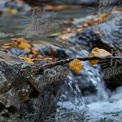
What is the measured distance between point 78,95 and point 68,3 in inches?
250

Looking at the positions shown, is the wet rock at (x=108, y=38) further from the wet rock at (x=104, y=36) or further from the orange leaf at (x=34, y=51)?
the orange leaf at (x=34, y=51)

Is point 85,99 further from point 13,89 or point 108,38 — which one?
point 13,89

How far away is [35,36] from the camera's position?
4262 millimetres

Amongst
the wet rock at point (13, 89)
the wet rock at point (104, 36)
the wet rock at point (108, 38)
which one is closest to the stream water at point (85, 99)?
the wet rock at point (108, 38)

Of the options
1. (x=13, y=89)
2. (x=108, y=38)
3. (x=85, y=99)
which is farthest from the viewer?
(x=108, y=38)

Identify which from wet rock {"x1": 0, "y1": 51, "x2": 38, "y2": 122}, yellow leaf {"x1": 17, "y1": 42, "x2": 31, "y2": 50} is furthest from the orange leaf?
wet rock {"x1": 0, "y1": 51, "x2": 38, "y2": 122}

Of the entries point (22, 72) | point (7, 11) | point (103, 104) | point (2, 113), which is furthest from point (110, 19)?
point (7, 11)

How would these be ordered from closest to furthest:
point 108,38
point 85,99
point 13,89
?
1. point 13,89
2. point 85,99
3. point 108,38

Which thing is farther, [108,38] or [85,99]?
[108,38]

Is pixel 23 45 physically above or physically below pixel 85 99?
above

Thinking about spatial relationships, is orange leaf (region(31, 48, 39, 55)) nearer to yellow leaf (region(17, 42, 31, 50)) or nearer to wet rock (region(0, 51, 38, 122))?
yellow leaf (region(17, 42, 31, 50))

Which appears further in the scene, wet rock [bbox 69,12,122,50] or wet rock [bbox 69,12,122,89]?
wet rock [bbox 69,12,122,50]

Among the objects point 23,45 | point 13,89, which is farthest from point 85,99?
point 13,89

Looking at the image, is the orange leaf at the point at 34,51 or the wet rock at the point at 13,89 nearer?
the wet rock at the point at 13,89
